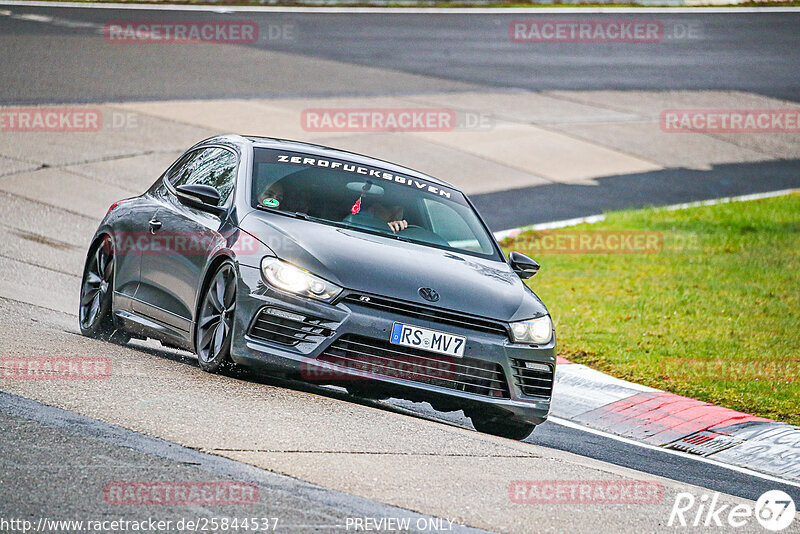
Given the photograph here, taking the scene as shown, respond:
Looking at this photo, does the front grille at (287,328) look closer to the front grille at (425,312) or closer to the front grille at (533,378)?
the front grille at (425,312)

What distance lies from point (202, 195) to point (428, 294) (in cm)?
178

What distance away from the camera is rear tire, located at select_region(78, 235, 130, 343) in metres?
9.62

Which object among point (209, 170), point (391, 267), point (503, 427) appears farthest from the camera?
point (209, 170)

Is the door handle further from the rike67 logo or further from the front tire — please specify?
the rike67 logo

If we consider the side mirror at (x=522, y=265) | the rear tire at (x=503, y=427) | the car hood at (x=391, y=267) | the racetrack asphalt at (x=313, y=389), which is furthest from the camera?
the side mirror at (x=522, y=265)

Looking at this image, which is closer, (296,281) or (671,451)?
(296,281)

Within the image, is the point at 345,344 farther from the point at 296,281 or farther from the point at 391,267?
the point at 391,267

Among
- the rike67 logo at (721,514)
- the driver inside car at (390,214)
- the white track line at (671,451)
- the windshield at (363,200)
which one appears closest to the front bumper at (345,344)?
the windshield at (363,200)

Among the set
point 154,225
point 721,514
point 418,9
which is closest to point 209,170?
point 154,225

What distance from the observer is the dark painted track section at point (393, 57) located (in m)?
23.4

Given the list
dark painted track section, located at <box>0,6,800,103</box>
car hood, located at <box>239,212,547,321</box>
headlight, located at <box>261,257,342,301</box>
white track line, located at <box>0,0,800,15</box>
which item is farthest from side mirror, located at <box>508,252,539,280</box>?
white track line, located at <box>0,0,800,15</box>

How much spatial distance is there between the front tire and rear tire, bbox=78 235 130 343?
67.1 inches

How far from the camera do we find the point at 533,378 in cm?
791

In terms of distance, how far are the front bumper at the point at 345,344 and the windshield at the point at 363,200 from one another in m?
1.06
